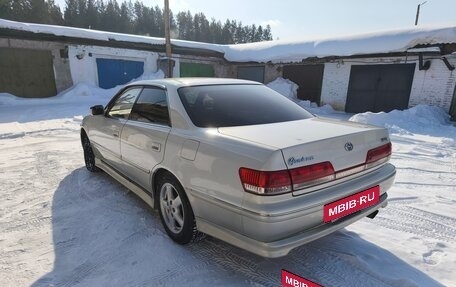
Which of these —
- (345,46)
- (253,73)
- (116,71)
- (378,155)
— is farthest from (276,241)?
(253,73)

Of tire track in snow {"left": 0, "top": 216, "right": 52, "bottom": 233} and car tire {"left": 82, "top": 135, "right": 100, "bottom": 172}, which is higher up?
car tire {"left": 82, "top": 135, "right": 100, "bottom": 172}

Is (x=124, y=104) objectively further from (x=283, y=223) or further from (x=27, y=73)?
(x=27, y=73)

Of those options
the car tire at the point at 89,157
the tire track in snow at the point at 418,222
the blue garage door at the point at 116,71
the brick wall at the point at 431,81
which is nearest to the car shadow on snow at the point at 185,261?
the tire track in snow at the point at 418,222

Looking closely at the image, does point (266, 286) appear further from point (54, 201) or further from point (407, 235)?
point (54, 201)

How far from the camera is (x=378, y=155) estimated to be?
98.9 inches

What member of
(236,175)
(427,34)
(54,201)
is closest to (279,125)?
(236,175)

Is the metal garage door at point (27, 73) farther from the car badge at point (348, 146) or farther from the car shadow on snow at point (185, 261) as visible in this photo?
the car badge at point (348, 146)

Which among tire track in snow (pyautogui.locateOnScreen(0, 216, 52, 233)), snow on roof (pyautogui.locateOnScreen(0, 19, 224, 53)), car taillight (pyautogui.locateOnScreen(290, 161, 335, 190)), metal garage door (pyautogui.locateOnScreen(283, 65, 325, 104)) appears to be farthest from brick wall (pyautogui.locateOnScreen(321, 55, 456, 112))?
tire track in snow (pyautogui.locateOnScreen(0, 216, 52, 233))

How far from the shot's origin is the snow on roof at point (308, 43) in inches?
427

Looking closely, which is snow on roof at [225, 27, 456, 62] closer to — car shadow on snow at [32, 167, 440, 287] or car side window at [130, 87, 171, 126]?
car shadow on snow at [32, 167, 440, 287]

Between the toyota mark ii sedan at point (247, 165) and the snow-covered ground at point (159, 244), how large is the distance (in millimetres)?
314

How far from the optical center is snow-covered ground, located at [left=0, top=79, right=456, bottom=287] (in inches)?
90.3

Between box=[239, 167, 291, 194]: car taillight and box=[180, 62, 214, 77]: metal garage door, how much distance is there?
679 inches

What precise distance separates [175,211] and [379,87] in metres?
12.4
